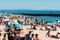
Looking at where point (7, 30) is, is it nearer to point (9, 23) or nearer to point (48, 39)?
point (9, 23)

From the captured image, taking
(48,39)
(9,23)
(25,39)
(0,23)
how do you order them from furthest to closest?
(0,23) → (9,23) → (48,39) → (25,39)

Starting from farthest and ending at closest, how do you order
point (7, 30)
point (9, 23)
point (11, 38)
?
1. point (9, 23)
2. point (7, 30)
3. point (11, 38)

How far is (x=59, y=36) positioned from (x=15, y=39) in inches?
258

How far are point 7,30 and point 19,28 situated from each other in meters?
1.04

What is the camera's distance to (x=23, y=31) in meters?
18.4

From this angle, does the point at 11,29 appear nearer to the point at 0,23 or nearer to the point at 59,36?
the point at 59,36

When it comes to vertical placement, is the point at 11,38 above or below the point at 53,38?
above

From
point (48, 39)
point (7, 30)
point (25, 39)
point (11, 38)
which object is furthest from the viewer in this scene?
point (7, 30)

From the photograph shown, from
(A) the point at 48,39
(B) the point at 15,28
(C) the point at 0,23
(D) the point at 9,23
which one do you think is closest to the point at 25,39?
(A) the point at 48,39

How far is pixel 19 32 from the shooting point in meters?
18.2

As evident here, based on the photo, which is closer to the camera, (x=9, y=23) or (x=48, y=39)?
(x=48, y=39)

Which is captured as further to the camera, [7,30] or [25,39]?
[7,30]

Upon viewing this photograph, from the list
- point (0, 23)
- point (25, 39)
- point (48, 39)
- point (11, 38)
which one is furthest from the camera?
point (0, 23)

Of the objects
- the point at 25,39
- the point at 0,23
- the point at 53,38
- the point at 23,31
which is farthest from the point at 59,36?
the point at 0,23
